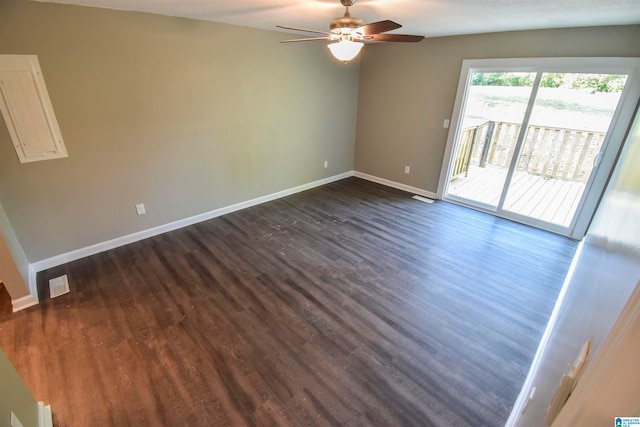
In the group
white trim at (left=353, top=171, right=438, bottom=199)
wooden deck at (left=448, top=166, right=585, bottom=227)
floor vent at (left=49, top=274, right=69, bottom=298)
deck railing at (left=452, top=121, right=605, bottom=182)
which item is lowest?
floor vent at (left=49, top=274, right=69, bottom=298)

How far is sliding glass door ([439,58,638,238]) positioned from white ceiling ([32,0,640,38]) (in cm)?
54

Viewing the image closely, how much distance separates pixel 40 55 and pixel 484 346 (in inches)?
169

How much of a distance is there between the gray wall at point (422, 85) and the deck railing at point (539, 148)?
0.67 m

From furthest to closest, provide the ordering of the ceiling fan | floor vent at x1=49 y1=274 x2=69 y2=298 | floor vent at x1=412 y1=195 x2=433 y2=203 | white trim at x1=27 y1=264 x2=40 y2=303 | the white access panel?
floor vent at x1=412 y1=195 x2=433 y2=203 < floor vent at x1=49 y1=274 x2=69 y2=298 < white trim at x1=27 y1=264 x2=40 y2=303 < the white access panel < the ceiling fan

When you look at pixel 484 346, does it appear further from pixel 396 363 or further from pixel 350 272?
pixel 350 272

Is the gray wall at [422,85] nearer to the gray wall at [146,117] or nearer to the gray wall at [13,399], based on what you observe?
the gray wall at [146,117]

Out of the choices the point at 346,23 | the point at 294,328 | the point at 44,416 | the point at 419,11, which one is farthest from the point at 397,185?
the point at 44,416

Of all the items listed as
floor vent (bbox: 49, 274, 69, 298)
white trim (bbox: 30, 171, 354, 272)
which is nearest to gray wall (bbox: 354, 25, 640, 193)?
white trim (bbox: 30, 171, 354, 272)

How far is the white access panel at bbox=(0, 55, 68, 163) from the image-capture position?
2.33m

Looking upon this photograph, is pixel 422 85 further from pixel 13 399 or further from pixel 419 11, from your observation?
pixel 13 399

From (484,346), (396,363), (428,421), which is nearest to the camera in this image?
(428,421)

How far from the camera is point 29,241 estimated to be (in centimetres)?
273

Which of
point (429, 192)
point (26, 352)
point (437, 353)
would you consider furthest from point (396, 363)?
point (429, 192)

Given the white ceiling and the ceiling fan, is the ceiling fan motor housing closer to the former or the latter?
the ceiling fan
